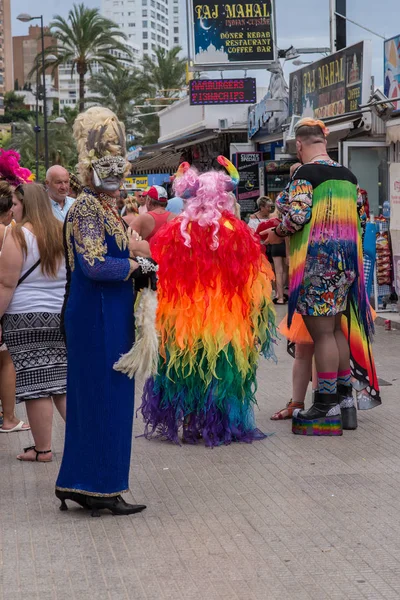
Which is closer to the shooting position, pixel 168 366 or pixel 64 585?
pixel 64 585

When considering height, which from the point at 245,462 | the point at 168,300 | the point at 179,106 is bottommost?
the point at 245,462

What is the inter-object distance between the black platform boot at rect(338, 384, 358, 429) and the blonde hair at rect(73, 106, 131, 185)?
9.30 feet

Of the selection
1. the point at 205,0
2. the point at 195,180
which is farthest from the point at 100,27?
the point at 195,180

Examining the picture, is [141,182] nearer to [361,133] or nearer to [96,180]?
[361,133]

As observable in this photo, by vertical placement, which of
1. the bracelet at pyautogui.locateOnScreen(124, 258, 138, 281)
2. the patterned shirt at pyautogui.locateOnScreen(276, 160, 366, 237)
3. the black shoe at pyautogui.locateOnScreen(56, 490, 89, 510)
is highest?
the patterned shirt at pyautogui.locateOnScreen(276, 160, 366, 237)

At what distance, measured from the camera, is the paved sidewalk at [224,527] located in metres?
4.33

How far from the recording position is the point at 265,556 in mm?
4680

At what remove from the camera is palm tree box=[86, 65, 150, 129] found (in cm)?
6091

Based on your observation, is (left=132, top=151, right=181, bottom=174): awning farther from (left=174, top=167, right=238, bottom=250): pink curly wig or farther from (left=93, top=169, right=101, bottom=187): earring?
(left=93, top=169, right=101, bottom=187): earring

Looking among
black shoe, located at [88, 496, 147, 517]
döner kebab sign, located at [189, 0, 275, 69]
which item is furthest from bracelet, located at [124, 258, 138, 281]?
döner kebab sign, located at [189, 0, 275, 69]

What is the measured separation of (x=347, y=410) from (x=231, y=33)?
65.8 ft

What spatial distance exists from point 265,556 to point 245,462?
1845 mm

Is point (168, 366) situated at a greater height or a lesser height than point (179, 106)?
lesser

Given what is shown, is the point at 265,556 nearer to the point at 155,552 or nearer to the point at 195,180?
the point at 155,552
